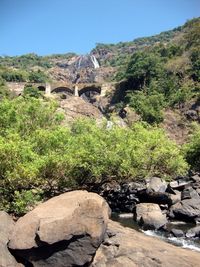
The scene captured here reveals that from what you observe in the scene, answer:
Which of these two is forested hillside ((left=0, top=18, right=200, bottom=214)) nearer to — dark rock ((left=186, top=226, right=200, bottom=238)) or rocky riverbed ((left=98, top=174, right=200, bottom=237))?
rocky riverbed ((left=98, top=174, right=200, bottom=237))

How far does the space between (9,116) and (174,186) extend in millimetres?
19200

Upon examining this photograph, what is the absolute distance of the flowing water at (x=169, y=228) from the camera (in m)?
27.2

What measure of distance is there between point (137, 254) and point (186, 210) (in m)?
16.2

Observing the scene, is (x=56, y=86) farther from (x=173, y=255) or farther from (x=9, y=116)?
(x=173, y=255)

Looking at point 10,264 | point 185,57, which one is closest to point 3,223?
point 10,264

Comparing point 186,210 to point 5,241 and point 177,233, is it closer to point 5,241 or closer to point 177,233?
point 177,233

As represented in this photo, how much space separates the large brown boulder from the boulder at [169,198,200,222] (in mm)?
12984

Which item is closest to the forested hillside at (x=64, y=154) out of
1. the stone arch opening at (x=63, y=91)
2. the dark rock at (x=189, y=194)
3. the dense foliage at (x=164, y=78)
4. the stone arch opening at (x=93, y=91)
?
the dark rock at (x=189, y=194)

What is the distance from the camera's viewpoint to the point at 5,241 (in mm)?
19672

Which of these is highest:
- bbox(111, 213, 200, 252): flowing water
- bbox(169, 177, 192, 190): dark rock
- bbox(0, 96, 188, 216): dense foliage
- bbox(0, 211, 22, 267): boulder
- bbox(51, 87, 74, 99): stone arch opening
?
bbox(51, 87, 74, 99): stone arch opening

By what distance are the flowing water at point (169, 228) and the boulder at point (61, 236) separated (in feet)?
30.8


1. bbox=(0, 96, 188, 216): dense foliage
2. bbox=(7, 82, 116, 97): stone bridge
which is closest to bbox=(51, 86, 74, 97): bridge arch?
bbox=(7, 82, 116, 97): stone bridge

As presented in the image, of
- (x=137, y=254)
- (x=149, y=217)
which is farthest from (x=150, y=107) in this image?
(x=137, y=254)

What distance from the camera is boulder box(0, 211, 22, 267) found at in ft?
61.3
